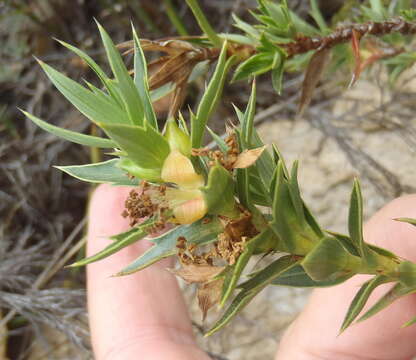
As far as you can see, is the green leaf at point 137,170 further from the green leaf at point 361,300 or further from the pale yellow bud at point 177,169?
the green leaf at point 361,300

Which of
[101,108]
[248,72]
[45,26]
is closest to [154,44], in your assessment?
[248,72]

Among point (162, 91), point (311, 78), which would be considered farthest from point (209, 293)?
point (311, 78)

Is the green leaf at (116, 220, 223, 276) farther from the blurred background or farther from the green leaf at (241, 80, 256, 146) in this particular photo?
the blurred background

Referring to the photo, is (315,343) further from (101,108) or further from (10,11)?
(10,11)

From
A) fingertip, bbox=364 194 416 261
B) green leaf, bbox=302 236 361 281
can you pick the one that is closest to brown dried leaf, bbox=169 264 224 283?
green leaf, bbox=302 236 361 281

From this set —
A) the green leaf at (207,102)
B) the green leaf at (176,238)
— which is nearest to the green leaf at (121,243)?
the green leaf at (176,238)

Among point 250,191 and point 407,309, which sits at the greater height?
point 250,191

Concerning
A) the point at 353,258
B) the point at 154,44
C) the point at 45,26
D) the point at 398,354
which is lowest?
the point at 398,354
